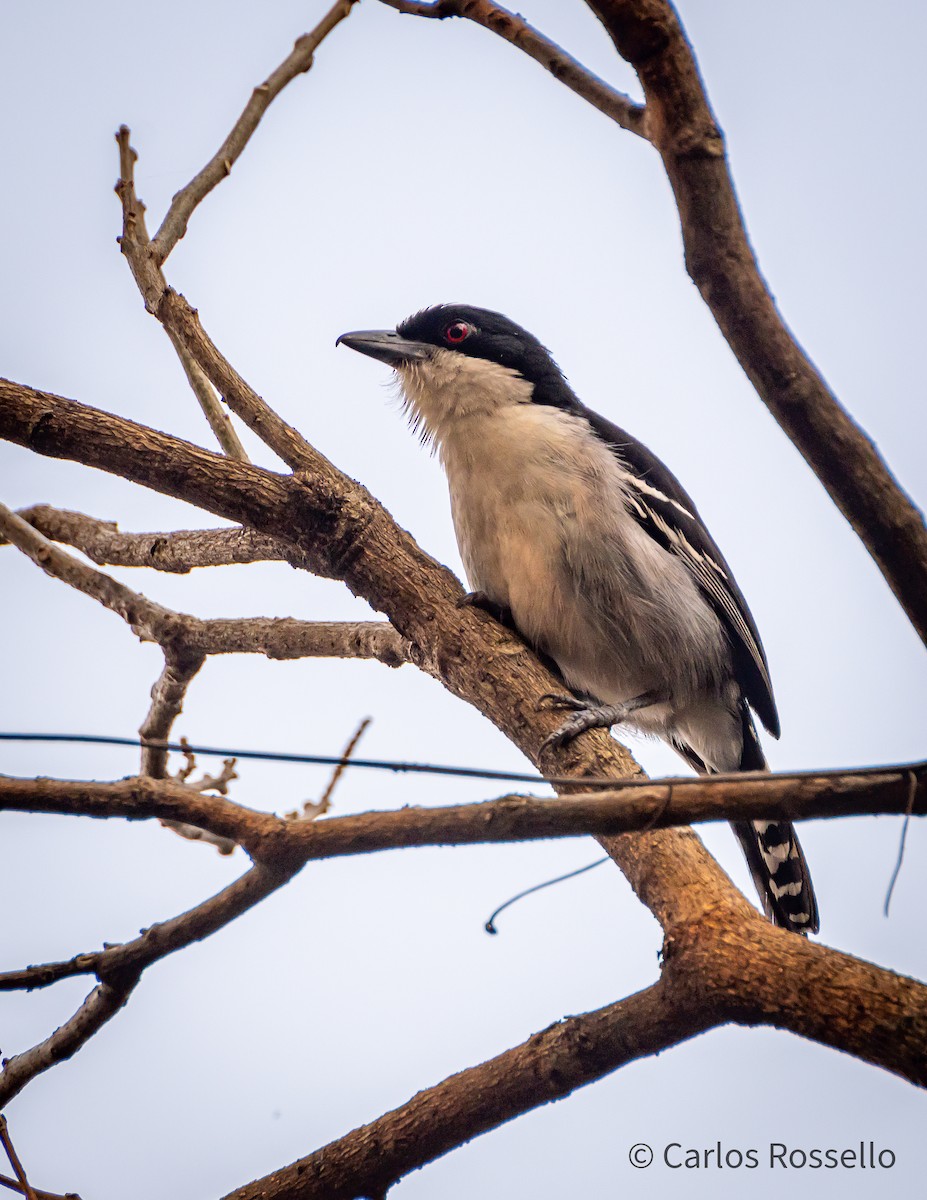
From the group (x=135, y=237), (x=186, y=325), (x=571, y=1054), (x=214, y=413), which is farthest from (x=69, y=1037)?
(x=135, y=237)

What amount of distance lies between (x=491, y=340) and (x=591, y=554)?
128 centimetres

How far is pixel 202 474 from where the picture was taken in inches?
134

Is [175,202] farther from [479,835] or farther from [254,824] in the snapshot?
[479,835]

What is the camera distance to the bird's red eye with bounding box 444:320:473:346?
495cm

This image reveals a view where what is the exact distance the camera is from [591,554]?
4.23 m

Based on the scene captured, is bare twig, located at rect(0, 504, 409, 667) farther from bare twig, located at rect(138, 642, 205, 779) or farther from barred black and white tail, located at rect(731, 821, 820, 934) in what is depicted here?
barred black and white tail, located at rect(731, 821, 820, 934)

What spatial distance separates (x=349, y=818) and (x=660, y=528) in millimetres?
2774

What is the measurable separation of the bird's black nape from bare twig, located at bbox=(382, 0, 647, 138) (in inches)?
83.4

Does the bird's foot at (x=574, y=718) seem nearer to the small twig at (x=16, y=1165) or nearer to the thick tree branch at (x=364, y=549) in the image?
the thick tree branch at (x=364, y=549)

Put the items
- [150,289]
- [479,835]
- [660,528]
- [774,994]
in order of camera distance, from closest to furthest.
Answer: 1. [479,835]
2. [774,994]
3. [150,289]
4. [660,528]

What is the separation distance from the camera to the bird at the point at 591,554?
4.25 m

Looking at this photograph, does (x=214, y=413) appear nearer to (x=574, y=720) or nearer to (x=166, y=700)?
(x=166, y=700)

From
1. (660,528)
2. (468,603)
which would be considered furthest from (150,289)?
(660,528)

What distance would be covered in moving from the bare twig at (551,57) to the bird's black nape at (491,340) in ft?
6.95
